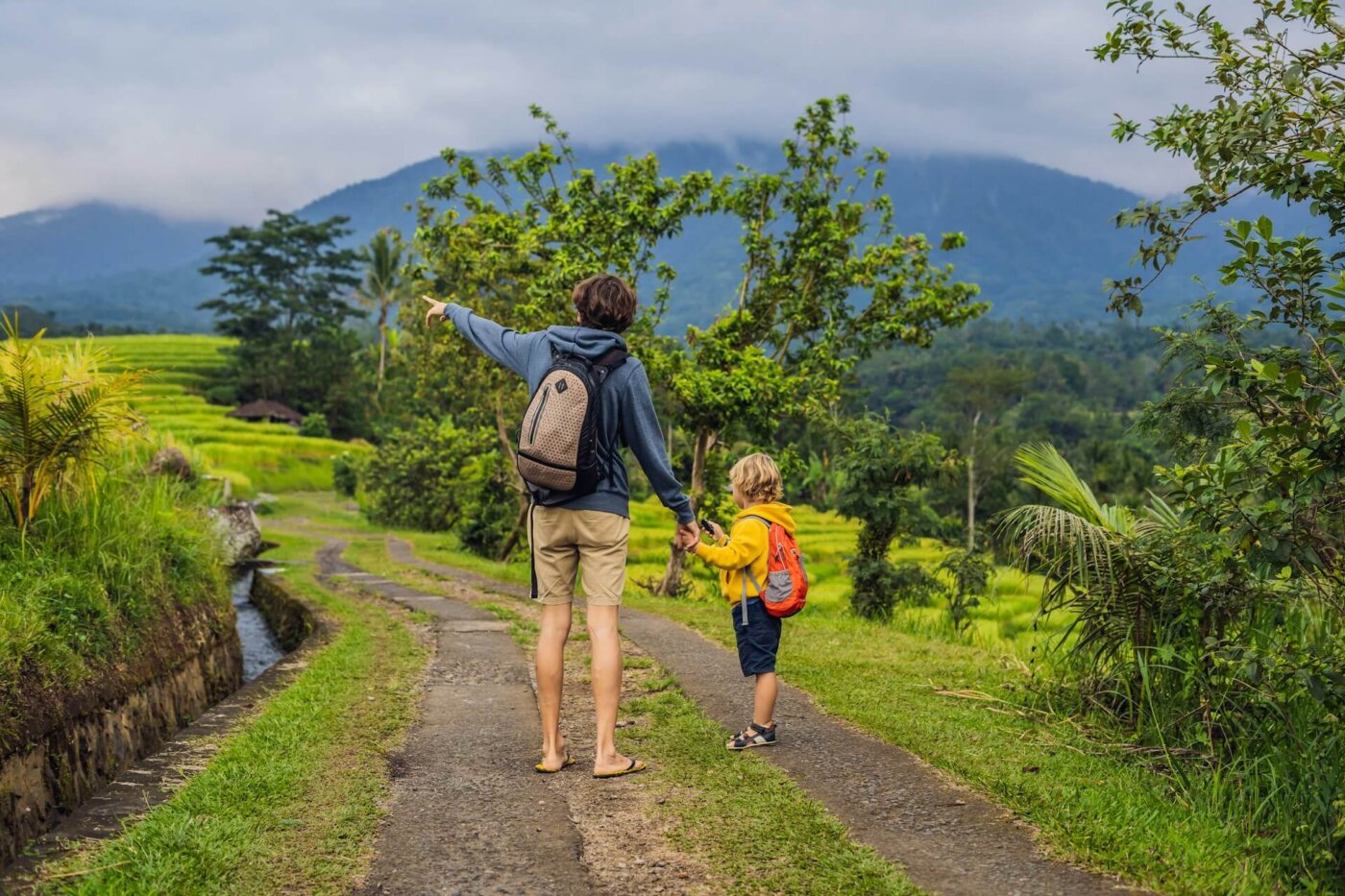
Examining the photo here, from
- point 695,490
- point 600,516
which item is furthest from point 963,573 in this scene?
point 600,516

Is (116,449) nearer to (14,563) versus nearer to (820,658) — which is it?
(14,563)

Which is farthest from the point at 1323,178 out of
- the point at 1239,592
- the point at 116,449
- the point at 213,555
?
the point at 213,555

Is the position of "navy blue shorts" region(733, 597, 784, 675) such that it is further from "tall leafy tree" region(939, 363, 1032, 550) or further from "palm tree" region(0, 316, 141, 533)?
"tall leafy tree" region(939, 363, 1032, 550)

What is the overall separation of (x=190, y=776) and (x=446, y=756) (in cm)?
111

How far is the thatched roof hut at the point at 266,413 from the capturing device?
58.9m

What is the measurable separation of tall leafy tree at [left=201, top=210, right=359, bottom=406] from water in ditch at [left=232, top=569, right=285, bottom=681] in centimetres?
4938

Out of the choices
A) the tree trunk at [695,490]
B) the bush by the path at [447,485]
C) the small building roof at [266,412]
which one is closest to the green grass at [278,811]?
the tree trunk at [695,490]

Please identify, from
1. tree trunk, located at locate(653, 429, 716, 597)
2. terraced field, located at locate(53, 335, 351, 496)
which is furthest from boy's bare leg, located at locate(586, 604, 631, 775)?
terraced field, located at locate(53, 335, 351, 496)

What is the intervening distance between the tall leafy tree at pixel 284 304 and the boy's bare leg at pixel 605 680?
61.6 m

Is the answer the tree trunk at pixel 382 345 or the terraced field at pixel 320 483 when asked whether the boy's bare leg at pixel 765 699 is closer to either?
the terraced field at pixel 320 483

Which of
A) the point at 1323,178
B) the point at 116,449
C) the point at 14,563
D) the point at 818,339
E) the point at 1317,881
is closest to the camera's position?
the point at 1317,881

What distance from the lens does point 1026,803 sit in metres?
3.98

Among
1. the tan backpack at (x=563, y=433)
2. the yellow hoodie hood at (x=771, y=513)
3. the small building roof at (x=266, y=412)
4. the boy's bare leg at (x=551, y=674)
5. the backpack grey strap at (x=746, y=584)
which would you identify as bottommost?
the small building roof at (x=266, y=412)

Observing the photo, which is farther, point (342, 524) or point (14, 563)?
point (342, 524)
